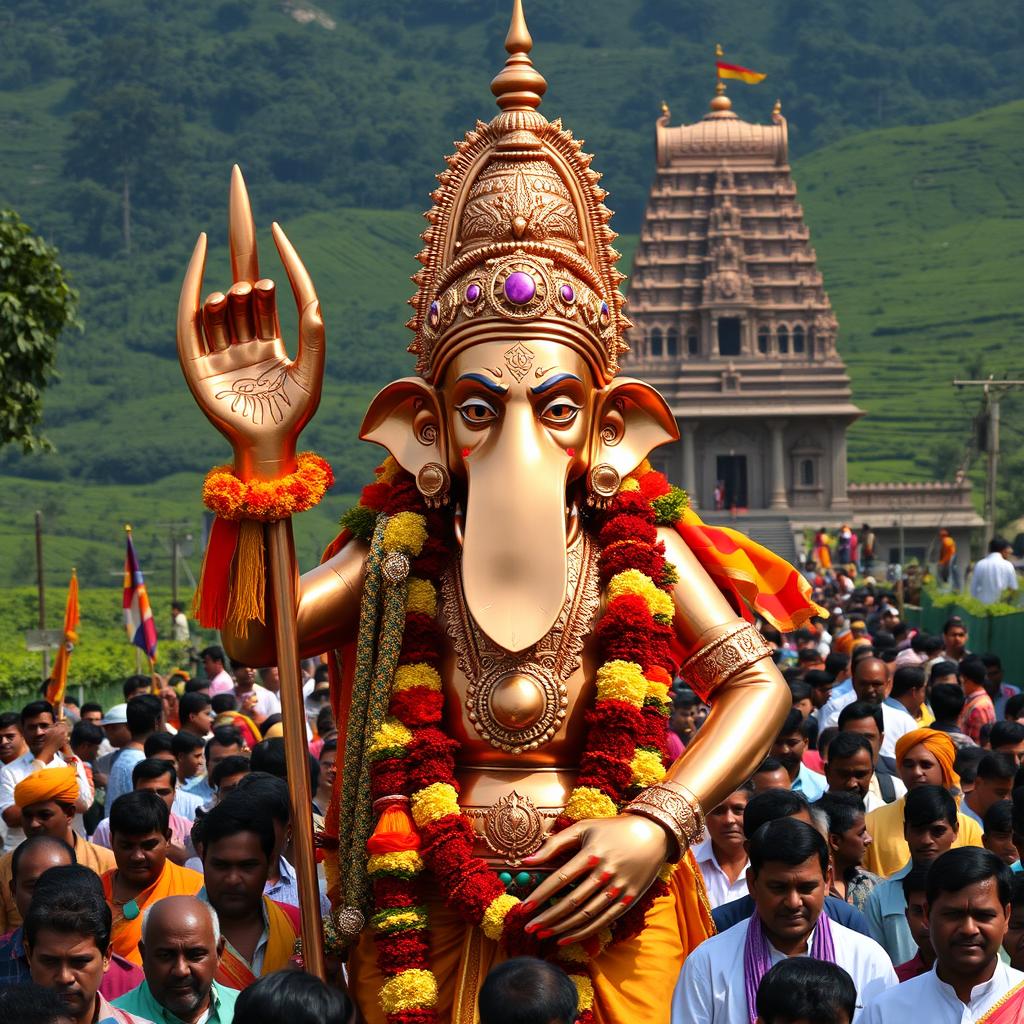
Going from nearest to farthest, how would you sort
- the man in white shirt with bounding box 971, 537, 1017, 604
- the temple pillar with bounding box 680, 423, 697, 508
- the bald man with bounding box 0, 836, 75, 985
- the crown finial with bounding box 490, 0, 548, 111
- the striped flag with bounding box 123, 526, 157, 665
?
the bald man with bounding box 0, 836, 75, 985 → the crown finial with bounding box 490, 0, 548, 111 → the striped flag with bounding box 123, 526, 157, 665 → the man in white shirt with bounding box 971, 537, 1017, 604 → the temple pillar with bounding box 680, 423, 697, 508

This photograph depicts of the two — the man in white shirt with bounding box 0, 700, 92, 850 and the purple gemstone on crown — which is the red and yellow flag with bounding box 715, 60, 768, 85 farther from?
the purple gemstone on crown

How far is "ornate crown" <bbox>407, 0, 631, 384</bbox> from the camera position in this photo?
237 inches

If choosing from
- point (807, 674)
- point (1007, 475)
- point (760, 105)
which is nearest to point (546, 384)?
point (807, 674)

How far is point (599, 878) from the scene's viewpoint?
17.9 feet

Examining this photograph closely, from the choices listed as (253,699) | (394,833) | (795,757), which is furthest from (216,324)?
(253,699)

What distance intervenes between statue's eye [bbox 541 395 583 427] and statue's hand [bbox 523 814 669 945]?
110 centimetres

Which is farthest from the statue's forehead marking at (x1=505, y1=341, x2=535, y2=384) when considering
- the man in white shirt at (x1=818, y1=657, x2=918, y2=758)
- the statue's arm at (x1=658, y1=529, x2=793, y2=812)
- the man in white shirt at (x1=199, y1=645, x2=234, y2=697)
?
the man in white shirt at (x1=199, y1=645, x2=234, y2=697)

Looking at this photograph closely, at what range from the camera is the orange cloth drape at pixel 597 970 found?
5645mm

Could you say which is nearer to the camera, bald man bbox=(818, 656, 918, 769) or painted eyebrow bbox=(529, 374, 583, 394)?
painted eyebrow bbox=(529, 374, 583, 394)

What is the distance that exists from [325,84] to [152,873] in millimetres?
114390

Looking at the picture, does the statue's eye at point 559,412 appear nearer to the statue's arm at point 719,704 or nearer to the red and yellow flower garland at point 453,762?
the red and yellow flower garland at point 453,762

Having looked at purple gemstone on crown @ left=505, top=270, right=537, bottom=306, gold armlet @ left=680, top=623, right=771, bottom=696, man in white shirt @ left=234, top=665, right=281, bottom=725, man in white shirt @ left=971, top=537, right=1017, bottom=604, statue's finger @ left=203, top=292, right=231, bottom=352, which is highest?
man in white shirt @ left=971, top=537, right=1017, bottom=604

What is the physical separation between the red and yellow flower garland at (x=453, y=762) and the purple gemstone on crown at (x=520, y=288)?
1.98ft

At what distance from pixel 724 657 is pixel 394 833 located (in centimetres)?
100
